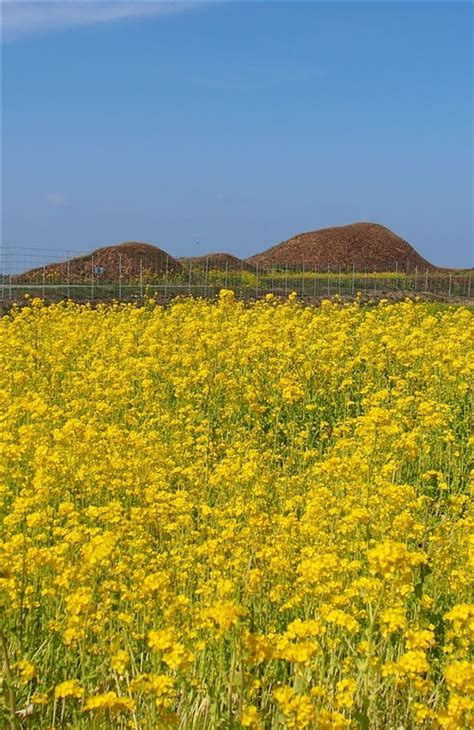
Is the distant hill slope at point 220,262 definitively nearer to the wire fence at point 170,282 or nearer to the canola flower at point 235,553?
the wire fence at point 170,282

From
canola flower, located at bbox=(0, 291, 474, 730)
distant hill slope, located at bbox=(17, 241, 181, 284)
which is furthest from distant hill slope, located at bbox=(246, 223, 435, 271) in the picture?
canola flower, located at bbox=(0, 291, 474, 730)

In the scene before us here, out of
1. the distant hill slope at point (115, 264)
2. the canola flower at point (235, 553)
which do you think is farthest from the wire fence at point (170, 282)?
the canola flower at point (235, 553)

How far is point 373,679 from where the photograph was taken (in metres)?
2.96

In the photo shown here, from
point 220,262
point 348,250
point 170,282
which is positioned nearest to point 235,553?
point 170,282

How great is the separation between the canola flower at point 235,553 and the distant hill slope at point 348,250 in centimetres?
3427

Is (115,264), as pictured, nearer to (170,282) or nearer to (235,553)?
(170,282)

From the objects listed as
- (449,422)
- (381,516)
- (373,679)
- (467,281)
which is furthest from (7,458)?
(467,281)

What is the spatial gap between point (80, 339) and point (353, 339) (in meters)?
3.09

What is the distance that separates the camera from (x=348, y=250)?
44719 mm

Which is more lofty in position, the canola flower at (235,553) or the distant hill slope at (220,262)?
the distant hill slope at (220,262)

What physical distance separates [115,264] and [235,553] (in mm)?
28775

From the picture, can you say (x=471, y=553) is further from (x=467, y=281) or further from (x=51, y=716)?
(x=467, y=281)

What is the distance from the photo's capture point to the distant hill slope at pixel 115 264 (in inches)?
1143

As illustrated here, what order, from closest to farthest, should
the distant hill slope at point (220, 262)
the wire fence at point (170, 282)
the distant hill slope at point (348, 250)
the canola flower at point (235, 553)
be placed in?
the canola flower at point (235, 553)
the wire fence at point (170, 282)
the distant hill slope at point (220, 262)
the distant hill slope at point (348, 250)
